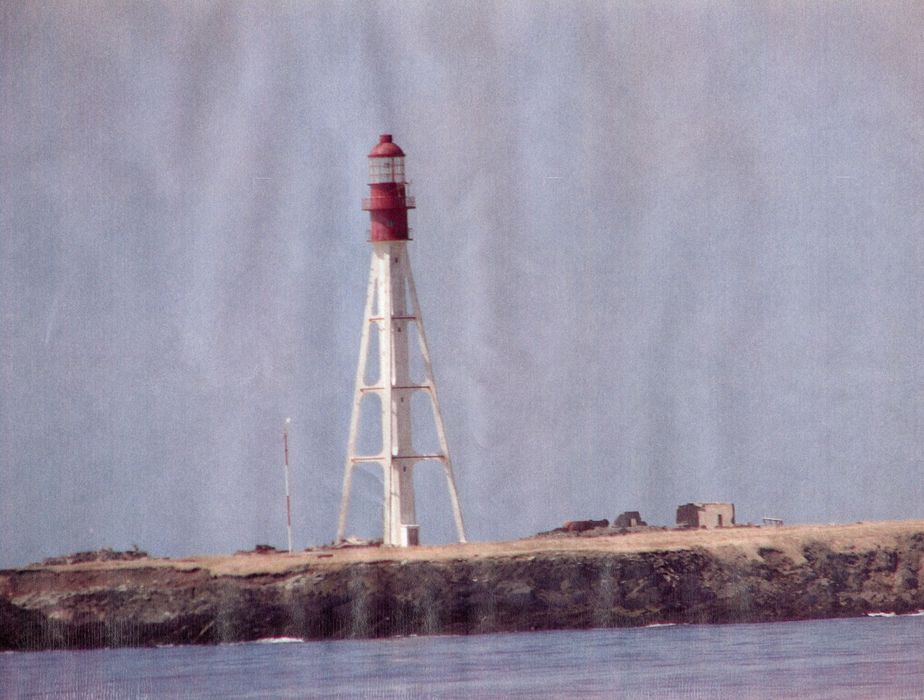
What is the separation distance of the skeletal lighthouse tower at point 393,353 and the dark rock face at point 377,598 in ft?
15.1

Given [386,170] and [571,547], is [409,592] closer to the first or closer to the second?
[571,547]

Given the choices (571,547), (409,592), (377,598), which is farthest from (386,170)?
(377,598)

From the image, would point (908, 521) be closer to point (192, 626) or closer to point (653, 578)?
point (653, 578)

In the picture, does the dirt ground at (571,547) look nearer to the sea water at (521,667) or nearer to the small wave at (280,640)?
the small wave at (280,640)

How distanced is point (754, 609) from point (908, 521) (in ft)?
23.5

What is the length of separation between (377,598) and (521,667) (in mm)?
6650

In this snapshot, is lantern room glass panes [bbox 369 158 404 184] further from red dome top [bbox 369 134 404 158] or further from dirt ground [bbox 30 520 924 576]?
dirt ground [bbox 30 520 924 576]

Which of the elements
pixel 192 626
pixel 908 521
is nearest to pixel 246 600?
pixel 192 626

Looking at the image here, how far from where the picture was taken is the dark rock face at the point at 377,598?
80.9 m

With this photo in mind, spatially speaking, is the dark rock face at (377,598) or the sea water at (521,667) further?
the dark rock face at (377,598)

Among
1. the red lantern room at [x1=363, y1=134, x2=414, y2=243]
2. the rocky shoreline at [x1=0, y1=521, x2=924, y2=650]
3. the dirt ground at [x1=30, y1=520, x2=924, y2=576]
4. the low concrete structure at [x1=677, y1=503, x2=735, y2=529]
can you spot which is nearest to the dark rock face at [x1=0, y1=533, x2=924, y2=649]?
the rocky shoreline at [x1=0, y1=521, x2=924, y2=650]

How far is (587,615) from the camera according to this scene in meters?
82.5

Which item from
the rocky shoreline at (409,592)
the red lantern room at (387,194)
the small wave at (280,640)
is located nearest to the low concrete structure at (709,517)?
the rocky shoreline at (409,592)

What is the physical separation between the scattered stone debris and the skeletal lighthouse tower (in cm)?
543
